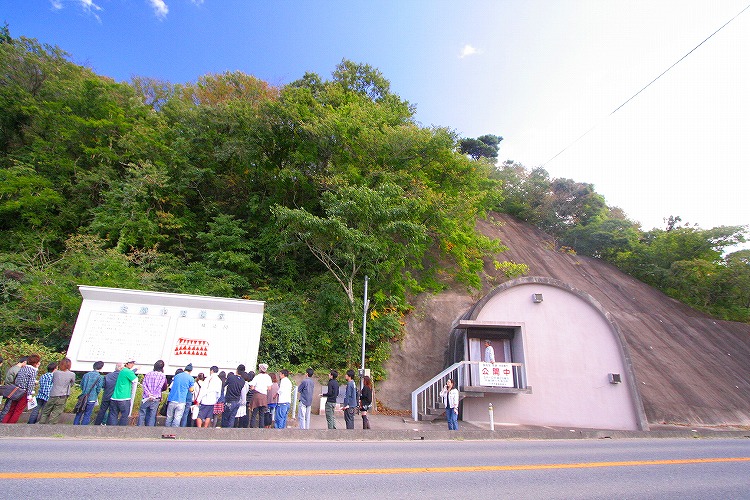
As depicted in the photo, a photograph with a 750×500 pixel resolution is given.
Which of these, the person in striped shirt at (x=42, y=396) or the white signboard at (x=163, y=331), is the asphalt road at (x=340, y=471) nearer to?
the person in striped shirt at (x=42, y=396)

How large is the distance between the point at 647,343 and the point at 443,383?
16.3 metres

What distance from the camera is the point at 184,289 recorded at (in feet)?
53.7

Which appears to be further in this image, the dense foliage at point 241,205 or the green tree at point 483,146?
the green tree at point 483,146

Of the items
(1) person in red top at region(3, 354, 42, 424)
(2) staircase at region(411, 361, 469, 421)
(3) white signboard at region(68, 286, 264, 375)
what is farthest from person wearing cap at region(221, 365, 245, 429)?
(2) staircase at region(411, 361, 469, 421)

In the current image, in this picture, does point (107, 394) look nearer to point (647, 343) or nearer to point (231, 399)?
point (231, 399)

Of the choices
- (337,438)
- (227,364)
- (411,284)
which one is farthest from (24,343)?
(411,284)

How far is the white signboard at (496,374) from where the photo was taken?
14391 mm

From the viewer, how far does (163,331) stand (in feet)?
39.6

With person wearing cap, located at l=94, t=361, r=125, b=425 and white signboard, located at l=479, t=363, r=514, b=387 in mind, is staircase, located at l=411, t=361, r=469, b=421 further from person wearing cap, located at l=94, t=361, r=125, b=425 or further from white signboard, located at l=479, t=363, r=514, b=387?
person wearing cap, located at l=94, t=361, r=125, b=425

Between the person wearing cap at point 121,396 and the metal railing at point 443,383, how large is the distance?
9.14 meters

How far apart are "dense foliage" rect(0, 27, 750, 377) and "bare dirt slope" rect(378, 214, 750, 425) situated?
1215 millimetres

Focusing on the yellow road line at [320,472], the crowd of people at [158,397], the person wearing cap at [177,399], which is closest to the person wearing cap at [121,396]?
the crowd of people at [158,397]

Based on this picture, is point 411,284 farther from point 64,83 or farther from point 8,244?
point 64,83

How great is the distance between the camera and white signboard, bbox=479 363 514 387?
14.4 m
